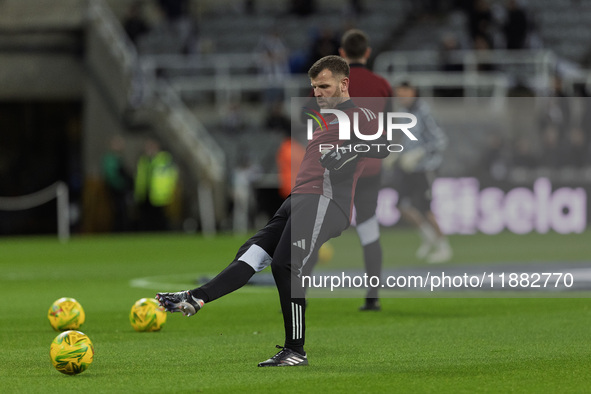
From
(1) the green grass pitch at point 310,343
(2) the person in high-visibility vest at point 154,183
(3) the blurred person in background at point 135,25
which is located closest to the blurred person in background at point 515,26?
(2) the person in high-visibility vest at point 154,183

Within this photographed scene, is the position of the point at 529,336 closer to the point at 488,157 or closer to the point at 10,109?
the point at 488,157

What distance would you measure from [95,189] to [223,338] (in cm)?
2119

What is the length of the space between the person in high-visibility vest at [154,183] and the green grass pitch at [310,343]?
12.4m

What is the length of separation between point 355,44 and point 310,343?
331 cm

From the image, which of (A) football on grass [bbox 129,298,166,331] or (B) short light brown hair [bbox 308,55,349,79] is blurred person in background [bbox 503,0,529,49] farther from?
(B) short light brown hair [bbox 308,55,349,79]

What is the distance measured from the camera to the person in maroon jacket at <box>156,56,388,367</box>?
7602 mm

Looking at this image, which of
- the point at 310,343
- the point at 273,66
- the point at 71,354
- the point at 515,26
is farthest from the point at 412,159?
the point at 273,66

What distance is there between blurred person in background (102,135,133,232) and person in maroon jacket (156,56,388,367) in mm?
21891

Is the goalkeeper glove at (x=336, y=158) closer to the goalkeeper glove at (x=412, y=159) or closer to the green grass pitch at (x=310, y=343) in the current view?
the green grass pitch at (x=310, y=343)

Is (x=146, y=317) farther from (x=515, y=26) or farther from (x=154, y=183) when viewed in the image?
(x=515, y=26)

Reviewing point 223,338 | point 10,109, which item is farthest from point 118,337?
point 10,109

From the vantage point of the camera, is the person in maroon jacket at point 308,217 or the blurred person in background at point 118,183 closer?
the person in maroon jacket at point 308,217

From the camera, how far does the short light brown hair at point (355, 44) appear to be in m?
11.1

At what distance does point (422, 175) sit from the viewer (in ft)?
58.0
